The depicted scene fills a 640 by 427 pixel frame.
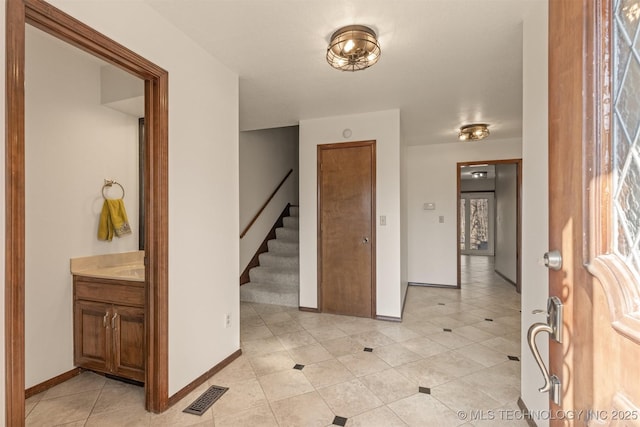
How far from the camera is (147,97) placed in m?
1.91

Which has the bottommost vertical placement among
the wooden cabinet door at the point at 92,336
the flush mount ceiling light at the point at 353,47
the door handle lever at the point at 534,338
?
the wooden cabinet door at the point at 92,336

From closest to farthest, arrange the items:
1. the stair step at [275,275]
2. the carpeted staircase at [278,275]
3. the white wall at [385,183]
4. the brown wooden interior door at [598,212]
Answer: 1. the brown wooden interior door at [598,212]
2. the white wall at [385,183]
3. the carpeted staircase at [278,275]
4. the stair step at [275,275]

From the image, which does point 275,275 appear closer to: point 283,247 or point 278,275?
point 278,275

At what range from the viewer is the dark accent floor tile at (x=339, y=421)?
5.88ft

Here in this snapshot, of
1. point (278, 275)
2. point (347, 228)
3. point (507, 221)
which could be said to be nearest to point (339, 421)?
point (347, 228)

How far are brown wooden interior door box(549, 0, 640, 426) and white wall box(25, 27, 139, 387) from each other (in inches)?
115

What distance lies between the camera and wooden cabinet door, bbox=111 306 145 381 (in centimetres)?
211

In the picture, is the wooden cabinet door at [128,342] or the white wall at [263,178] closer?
the wooden cabinet door at [128,342]

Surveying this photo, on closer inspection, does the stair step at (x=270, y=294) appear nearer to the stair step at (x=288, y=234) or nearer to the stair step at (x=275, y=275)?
the stair step at (x=275, y=275)

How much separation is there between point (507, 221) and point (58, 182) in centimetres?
662

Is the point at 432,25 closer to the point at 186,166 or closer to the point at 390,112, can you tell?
the point at 390,112

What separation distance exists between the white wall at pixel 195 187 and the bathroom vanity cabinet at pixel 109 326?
1.05ft

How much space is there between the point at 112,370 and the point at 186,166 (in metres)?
1.59

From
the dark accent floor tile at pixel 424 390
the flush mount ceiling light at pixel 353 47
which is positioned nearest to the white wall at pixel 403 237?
the dark accent floor tile at pixel 424 390
